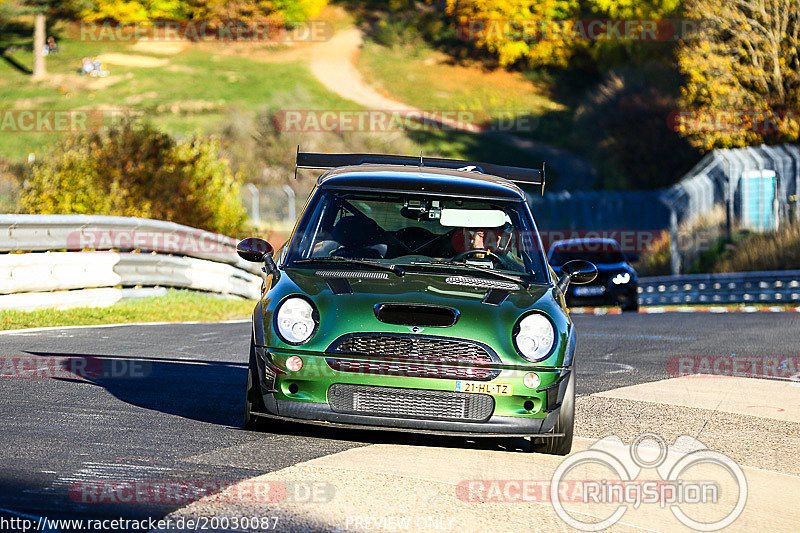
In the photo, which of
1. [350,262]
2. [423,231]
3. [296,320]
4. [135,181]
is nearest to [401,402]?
[296,320]

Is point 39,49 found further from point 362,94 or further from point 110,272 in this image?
point 110,272

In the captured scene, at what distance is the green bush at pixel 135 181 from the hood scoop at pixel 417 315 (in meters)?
14.9

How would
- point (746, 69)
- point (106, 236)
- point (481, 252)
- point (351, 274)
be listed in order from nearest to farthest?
point (351, 274), point (481, 252), point (106, 236), point (746, 69)

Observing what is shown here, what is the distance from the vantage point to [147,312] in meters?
16.0

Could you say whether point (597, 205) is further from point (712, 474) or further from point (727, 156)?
point (712, 474)

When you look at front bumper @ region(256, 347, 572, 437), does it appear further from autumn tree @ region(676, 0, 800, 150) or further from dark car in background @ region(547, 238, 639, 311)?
autumn tree @ region(676, 0, 800, 150)

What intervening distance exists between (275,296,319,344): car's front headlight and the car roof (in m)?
1.44

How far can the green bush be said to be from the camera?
2155 cm

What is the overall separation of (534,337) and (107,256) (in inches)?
391

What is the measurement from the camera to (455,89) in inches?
3255

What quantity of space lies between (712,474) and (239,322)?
10.0m

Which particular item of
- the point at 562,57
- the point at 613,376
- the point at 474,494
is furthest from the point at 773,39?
the point at 562,57

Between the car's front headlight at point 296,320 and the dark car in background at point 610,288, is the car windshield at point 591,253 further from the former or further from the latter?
the car's front headlight at point 296,320

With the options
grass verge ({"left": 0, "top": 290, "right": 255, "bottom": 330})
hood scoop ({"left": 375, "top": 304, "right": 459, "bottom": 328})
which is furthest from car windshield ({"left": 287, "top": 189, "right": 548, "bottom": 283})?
grass verge ({"left": 0, "top": 290, "right": 255, "bottom": 330})
